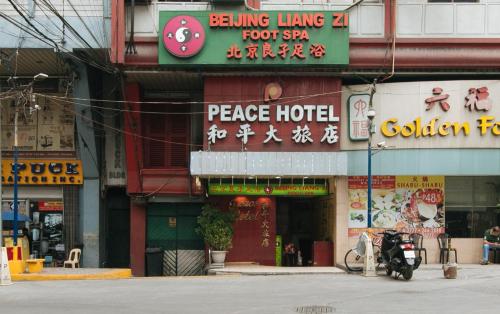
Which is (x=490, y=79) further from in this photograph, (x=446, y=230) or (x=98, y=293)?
(x=98, y=293)

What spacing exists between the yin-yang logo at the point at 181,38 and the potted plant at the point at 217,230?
5802 millimetres

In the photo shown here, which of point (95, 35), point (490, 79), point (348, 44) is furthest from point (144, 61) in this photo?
point (490, 79)

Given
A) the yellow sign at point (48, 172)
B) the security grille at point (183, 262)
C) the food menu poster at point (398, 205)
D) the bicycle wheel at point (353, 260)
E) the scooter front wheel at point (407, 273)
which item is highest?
the yellow sign at point (48, 172)

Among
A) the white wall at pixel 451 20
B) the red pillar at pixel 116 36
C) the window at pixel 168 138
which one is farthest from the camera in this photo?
the window at pixel 168 138

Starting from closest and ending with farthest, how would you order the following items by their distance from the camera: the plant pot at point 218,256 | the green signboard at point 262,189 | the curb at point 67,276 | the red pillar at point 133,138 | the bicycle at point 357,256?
1. the curb at point 67,276
2. the bicycle at point 357,256
3. the plant pot at point 218,256
4. the green signboard at point 262,189
5. the red pillar at point 133,138

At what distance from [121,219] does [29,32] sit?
30.1 feet

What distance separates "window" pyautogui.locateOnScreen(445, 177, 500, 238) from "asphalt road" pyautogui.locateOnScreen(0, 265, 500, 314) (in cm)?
396

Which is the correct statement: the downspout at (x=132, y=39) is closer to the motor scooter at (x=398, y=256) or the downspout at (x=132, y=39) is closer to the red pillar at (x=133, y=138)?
the red pillar at (x=133, y=138)

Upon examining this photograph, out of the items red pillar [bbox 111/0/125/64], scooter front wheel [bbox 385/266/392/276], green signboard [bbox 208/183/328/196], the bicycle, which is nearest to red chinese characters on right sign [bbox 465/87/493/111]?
the bicycle

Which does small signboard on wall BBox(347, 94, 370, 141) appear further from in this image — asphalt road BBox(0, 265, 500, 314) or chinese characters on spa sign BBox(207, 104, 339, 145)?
asphalt road BBox(0, 265, 500, 314)

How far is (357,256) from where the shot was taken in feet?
65.4

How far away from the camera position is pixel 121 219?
2609 cm

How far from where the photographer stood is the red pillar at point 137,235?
79.9 ft

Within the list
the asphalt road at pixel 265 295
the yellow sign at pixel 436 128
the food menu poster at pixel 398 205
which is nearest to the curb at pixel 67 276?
the asphalt road at pixel 265 295
